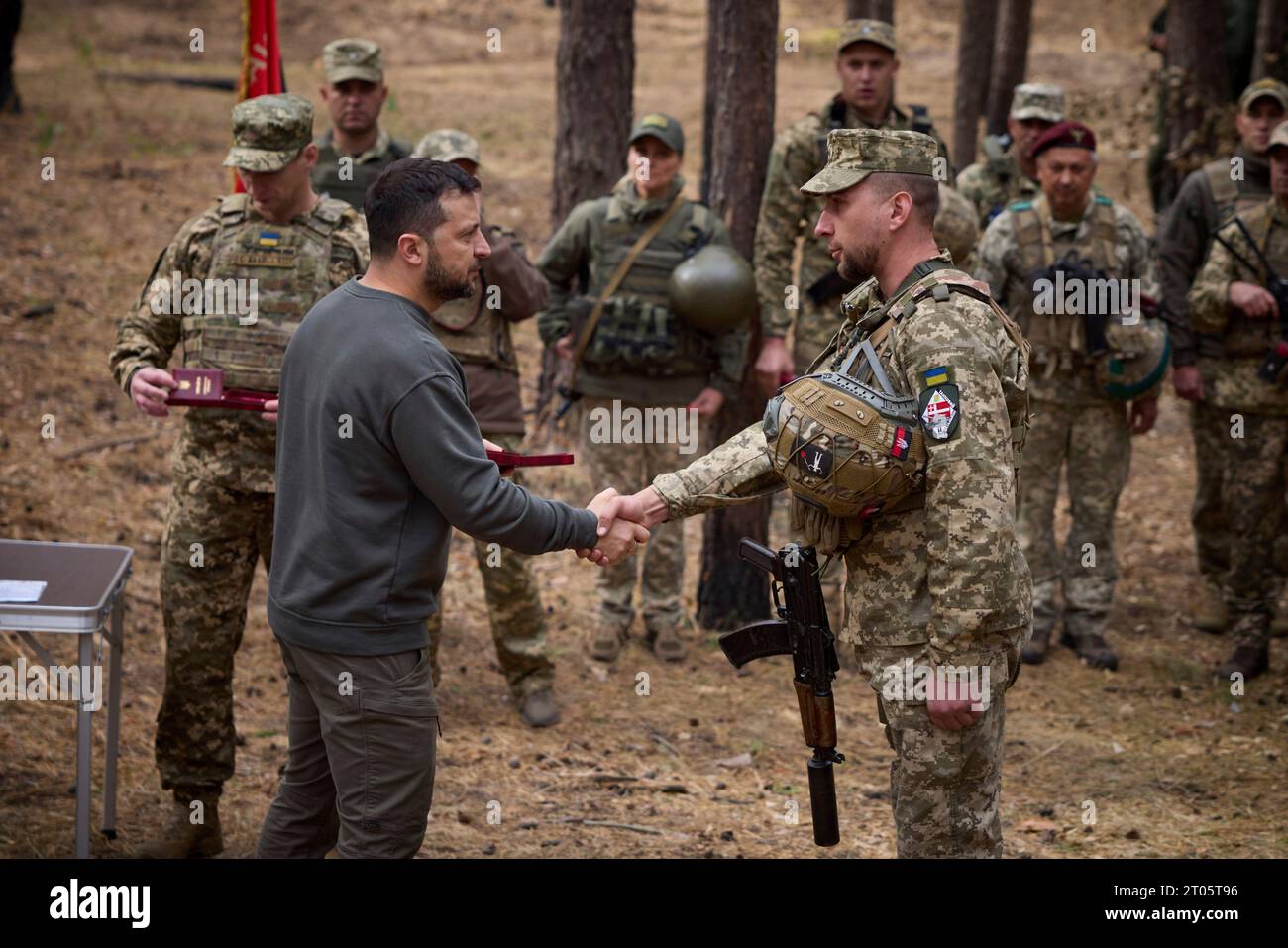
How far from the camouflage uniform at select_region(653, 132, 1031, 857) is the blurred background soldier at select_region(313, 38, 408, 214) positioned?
3.41 m

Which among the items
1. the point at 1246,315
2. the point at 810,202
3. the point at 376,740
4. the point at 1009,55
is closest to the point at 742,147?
the point at 810,202

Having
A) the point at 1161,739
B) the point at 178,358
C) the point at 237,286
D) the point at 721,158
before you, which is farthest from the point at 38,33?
the point at 1161,739

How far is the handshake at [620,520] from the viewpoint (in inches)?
162

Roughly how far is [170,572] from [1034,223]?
15.6 feet

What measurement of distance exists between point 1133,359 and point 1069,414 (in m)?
0.44

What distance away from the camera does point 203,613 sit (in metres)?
4.98

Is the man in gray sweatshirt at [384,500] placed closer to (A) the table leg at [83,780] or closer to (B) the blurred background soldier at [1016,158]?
(A) the table leg at [83,780]

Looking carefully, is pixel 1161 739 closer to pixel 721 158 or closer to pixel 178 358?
pixel 721 158

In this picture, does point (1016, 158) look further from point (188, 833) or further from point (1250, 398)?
point (188, 833)

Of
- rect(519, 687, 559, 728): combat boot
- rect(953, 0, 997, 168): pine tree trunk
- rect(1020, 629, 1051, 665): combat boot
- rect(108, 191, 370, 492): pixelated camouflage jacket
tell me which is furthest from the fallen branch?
rect(953, 0, 997, 168): pine tree trunk

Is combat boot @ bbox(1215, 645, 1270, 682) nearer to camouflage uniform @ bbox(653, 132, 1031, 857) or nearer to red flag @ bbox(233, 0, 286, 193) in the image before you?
camouflage uniform @ bbox(653, 132, 1031, 857)

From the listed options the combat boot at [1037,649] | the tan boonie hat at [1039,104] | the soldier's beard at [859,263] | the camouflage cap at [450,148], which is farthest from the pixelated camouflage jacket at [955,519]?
the tan boonie hat at [1039,104]

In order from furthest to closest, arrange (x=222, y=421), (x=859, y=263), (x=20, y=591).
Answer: (x=222, y=421) → (x=20, y=591) → (x=859, y=263)

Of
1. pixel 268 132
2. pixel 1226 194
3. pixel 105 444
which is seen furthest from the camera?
pixel 105 444
